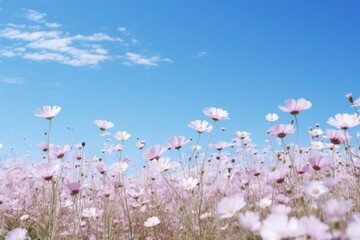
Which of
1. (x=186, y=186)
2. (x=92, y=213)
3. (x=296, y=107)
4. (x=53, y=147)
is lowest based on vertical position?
(x=92, y=213)

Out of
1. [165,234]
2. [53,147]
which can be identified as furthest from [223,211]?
[165,234]

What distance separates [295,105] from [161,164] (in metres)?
0.94

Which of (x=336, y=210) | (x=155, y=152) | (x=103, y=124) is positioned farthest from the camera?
(x=103, y=124)

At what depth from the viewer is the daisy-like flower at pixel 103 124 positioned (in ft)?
11.1

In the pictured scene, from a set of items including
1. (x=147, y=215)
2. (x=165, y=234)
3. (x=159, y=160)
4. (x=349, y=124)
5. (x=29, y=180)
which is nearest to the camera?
(x=349, y=124)

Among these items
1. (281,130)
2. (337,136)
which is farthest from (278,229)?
(281,130)

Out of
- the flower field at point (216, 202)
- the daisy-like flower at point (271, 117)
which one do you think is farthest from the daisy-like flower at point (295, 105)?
the daisy-like flower at point (271, 117)

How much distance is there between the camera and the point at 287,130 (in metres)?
2.64

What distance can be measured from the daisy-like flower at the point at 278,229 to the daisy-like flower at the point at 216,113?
1.75 meters

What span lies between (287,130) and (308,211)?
53 cm

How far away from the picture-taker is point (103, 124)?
3.44m

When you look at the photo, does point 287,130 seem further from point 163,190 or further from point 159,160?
point 163,190

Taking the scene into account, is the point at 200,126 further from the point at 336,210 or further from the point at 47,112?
the point at 336,210

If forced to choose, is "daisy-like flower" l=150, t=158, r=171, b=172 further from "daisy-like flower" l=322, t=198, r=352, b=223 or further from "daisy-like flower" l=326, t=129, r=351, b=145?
"daisy-like flower" l=322, t=198, r=352, b=223
